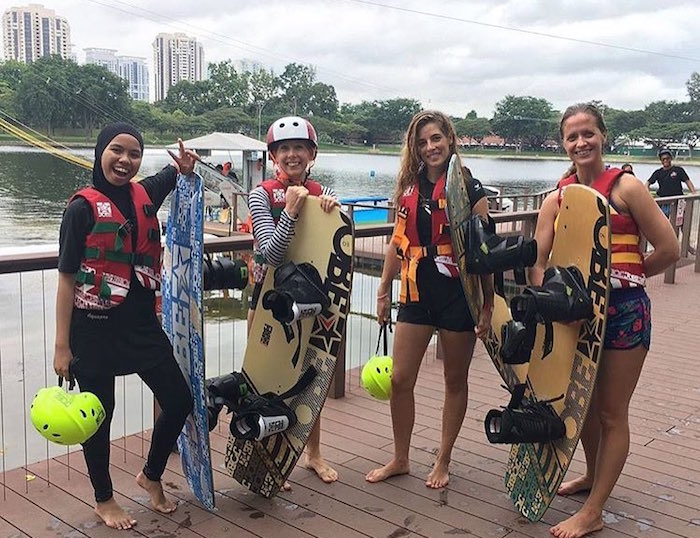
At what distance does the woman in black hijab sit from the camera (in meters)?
2.32

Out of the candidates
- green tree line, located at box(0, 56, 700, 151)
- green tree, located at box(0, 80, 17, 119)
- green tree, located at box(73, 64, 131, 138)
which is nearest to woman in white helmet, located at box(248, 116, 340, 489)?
green tree line, located at box(0, 56, 700, 151)

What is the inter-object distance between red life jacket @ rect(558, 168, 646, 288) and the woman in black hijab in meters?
1.48

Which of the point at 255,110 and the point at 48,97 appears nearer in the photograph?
the point at 48,97

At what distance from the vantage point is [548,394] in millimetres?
2582

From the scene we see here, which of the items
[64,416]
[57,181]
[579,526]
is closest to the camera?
[64,416]

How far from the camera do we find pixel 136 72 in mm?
104562

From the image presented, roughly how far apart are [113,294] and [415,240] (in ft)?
3.71

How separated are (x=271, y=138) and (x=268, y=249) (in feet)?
1.43

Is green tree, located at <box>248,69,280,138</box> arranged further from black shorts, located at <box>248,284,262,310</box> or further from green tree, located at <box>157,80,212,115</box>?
black shorts, located at <box>248,284,262,310</box>

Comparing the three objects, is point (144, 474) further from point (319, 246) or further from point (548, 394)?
point (548, 394)

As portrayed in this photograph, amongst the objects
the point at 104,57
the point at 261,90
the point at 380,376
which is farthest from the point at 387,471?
the point at 104,57

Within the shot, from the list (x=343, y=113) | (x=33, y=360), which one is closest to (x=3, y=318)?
(x=33, y=360)

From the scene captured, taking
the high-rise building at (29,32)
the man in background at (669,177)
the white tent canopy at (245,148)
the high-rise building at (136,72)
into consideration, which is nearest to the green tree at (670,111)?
the white tent canopy at (245,148)

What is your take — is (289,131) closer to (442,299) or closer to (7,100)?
(442,299)
